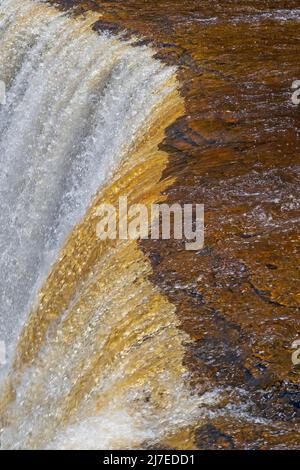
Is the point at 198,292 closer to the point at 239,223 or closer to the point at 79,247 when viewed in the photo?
the point at 239,223

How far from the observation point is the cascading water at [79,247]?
399 centimetres

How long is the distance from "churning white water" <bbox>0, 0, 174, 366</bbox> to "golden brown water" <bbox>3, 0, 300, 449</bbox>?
50cm

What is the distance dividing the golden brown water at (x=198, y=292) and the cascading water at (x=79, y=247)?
15 millimetres

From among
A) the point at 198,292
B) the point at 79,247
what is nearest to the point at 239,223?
the point at 198,292

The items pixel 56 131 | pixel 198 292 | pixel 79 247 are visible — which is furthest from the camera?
pixel 56 131

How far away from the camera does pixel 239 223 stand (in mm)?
4867

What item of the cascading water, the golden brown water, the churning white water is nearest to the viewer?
the golden brown water

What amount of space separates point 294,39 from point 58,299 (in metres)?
3.44

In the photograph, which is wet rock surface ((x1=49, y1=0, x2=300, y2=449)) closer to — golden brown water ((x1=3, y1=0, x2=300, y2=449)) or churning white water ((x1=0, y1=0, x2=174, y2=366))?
golden brown water ((x1=3, y1=0, x2=300, y2=449))

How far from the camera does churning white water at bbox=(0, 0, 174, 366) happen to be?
6.55m

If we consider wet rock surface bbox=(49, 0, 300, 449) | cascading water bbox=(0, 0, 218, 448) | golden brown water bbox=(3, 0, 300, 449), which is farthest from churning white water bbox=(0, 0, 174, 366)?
golden brown water bbox=(3, 0, 300, 449)

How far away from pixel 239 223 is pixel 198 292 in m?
0.63
